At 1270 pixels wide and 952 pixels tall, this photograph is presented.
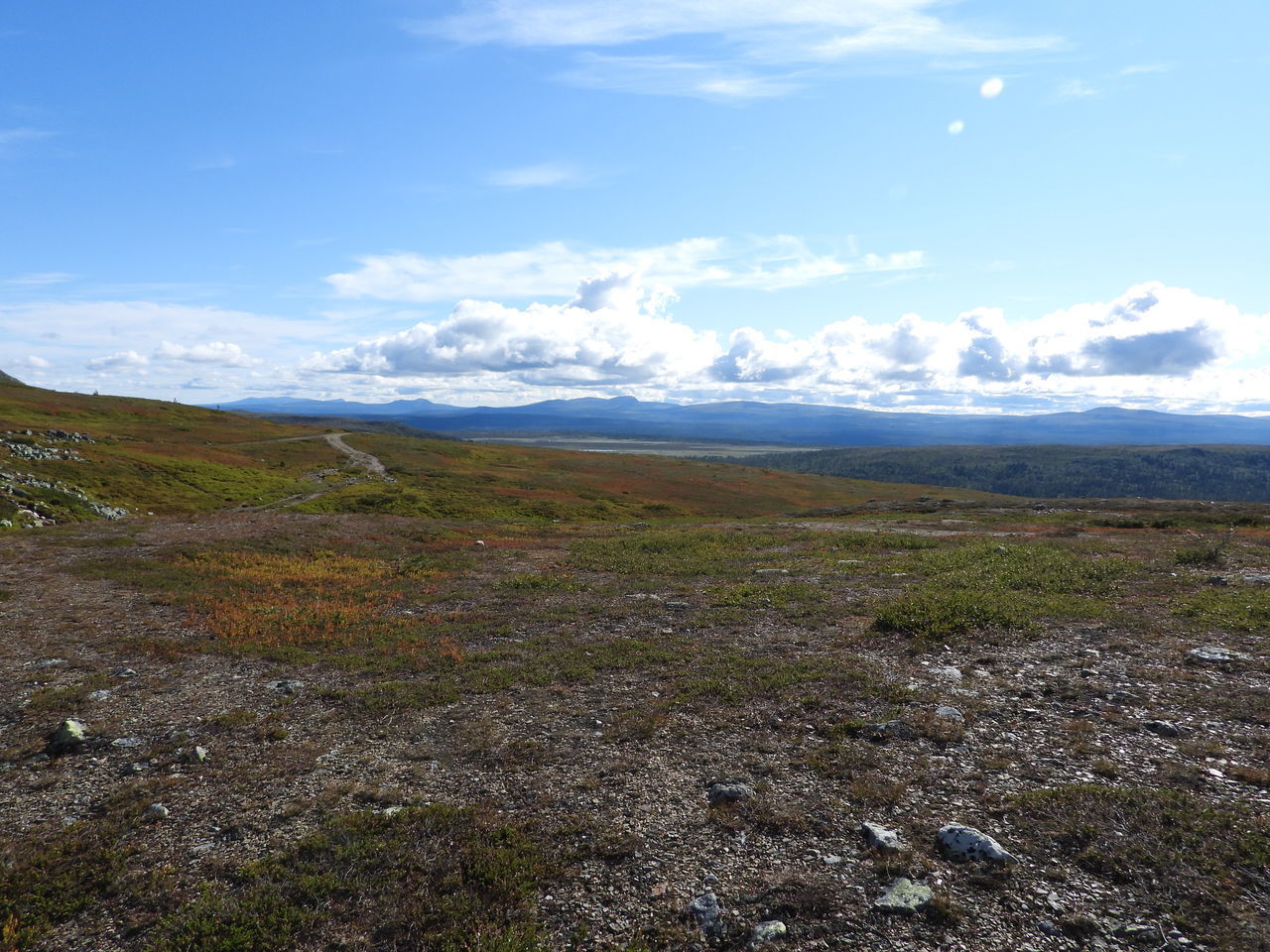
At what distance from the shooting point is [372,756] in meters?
11.4

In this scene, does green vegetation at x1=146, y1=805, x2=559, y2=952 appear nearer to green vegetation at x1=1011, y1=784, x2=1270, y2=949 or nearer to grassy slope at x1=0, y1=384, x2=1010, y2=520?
green vegetation at x1=1011, y1=784, x2=1270, y2=949

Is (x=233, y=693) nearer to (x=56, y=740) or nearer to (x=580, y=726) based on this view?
(x=56, y=740)

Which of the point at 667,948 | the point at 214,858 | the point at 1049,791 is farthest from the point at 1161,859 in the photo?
the point at 214,858

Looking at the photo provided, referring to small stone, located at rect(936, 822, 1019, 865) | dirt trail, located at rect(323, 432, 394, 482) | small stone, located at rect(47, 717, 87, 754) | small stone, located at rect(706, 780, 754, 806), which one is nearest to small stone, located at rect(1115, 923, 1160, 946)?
small stone, located at rect(936, 822, 1019, 865)

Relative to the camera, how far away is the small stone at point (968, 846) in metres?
7.95

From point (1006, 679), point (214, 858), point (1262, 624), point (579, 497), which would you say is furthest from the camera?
point (579, 497)

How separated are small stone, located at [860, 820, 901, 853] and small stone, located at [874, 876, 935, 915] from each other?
62 centimetres

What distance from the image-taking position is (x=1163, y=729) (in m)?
11.1

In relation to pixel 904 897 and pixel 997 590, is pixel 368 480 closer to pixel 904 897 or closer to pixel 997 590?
pixel 997 590

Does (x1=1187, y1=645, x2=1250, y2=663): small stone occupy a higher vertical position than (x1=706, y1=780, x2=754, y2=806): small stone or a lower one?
higher

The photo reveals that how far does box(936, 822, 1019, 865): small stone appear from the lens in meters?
7.95

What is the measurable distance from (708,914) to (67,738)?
1293 centimetres

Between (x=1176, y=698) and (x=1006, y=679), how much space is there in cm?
303

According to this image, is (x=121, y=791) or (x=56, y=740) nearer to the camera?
(x=121, y=791)
